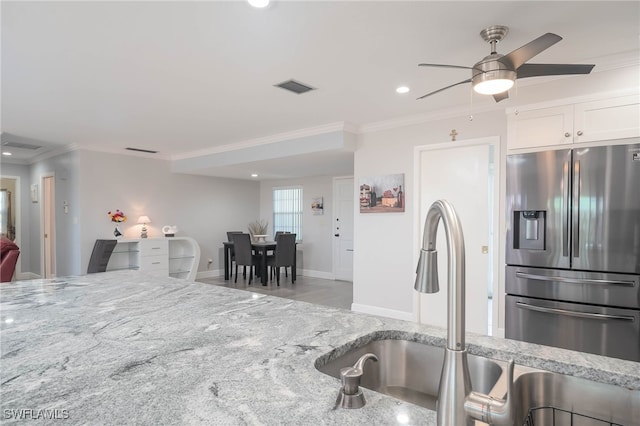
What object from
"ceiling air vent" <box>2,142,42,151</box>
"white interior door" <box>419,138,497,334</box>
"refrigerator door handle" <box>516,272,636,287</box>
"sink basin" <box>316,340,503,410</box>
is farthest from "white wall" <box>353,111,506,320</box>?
"ceiling air vent" <box>2,142,42,151</box>

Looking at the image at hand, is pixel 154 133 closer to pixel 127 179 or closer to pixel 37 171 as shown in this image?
pixel 127 179

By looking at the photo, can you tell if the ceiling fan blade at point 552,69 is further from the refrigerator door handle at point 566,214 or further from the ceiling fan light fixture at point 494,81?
the refrigerator door handle at point 566,214

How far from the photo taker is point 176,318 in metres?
1.44

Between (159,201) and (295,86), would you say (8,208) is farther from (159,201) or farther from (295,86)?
(295,86)

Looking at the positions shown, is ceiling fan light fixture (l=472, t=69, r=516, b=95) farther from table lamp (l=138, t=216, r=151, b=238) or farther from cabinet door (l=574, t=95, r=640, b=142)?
table lamp (l=138, t=216, r=151, b=238)

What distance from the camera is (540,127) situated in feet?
9.90

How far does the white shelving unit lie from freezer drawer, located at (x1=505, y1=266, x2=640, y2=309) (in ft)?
18.4

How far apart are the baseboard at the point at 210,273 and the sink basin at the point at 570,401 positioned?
7171 millimetres

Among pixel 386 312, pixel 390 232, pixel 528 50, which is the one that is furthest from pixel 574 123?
pixel 386 312

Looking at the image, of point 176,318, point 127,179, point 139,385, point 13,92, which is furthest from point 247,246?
point 139,385

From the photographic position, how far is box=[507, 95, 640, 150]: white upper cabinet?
2680 mm

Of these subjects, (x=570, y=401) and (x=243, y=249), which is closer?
(x=570, y=401)

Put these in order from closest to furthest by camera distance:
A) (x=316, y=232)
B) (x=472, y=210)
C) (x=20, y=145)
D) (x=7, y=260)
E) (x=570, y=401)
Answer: (x=570, y=401), (x=472, y=210), (x=7, y=260), (x=20, y=145), (x=316, y=232)

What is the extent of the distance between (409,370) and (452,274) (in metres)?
0.72
